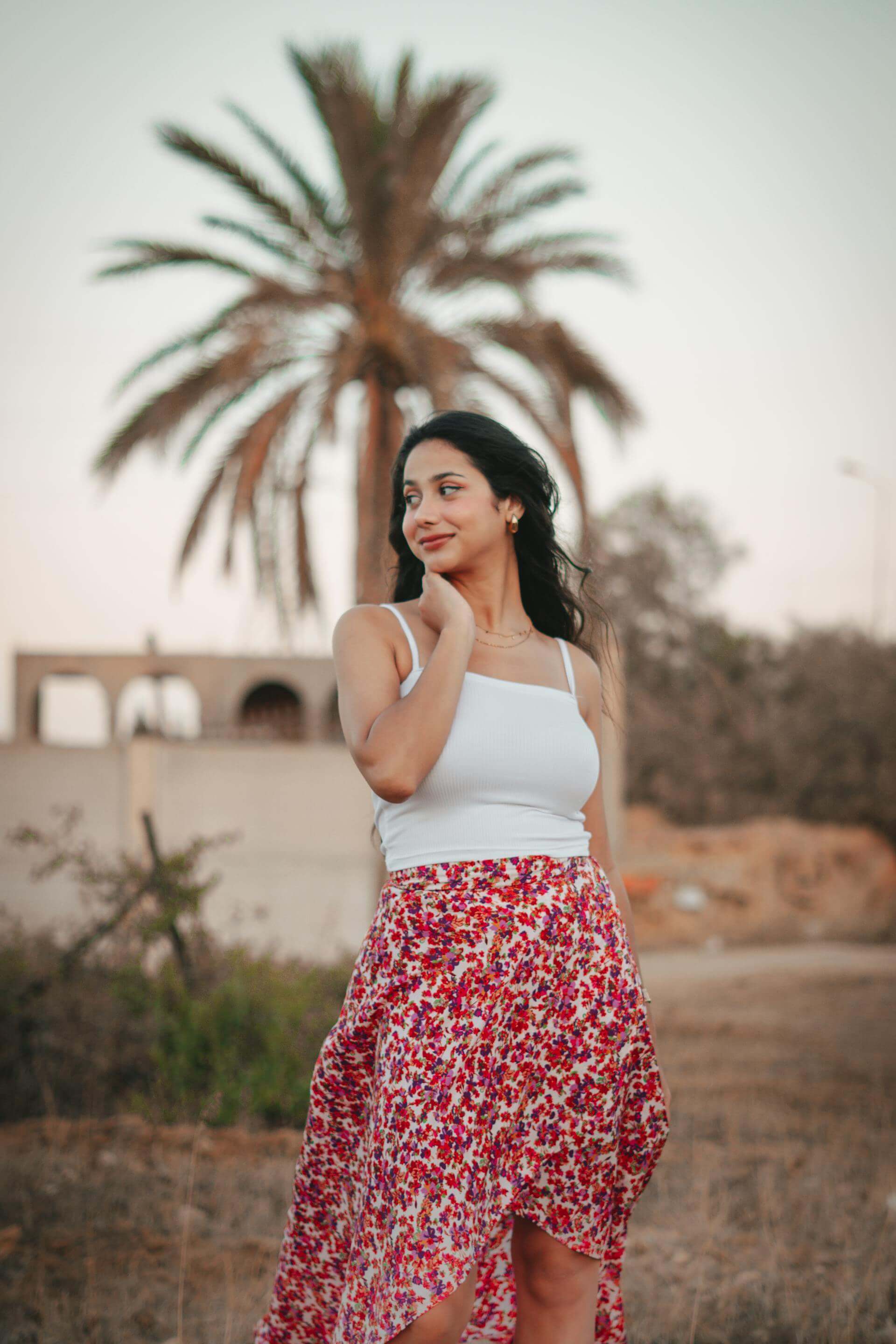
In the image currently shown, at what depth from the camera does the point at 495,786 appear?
6.83 ft

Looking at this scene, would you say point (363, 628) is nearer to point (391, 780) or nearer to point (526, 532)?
point (391, 780)

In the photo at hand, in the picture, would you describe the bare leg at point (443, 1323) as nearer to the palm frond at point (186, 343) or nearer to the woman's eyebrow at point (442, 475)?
the woman's eyebrow at point (442, 475)

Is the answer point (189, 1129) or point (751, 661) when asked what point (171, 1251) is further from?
point (751, 661)

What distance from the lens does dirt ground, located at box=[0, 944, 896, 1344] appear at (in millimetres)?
3248

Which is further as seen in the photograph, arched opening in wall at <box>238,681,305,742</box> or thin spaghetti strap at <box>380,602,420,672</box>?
arched opening in wall at <box>238,681,305,742</box>

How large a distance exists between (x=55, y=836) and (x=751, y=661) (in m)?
22.8

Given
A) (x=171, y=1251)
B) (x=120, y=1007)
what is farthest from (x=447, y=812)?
(x=120, y=1007)

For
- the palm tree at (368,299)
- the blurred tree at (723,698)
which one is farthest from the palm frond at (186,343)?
the blurred tree at (723,698)

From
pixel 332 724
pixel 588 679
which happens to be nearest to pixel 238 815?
pixel 332 724

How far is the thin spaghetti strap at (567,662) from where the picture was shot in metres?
2.38

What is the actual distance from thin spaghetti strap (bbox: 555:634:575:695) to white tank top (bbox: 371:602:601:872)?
172 millimetres

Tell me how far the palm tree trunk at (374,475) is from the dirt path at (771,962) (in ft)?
18.0

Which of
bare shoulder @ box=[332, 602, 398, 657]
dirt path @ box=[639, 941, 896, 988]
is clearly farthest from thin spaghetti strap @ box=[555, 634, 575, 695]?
dirt path @ box=[639, 941, 896, 988]

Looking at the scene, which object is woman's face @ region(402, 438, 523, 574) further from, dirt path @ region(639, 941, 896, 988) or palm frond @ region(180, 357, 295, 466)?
dirt path @ region(639, 941, 896, 988)
